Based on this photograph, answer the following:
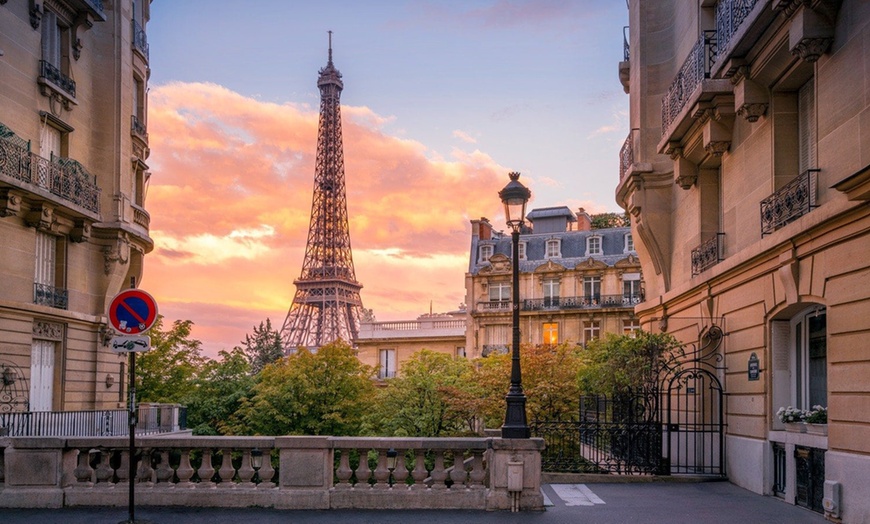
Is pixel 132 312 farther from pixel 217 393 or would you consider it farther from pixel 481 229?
pixel 481 229

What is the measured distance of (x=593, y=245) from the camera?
66750 mm

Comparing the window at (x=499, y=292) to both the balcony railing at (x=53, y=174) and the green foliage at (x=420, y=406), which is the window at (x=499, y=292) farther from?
the balcony railing at (x=53, y=174)

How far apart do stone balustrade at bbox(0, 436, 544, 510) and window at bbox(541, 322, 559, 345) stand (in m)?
51.0

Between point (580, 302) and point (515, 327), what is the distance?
50.5m

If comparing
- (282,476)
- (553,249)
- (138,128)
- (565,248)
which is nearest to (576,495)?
(282,476)

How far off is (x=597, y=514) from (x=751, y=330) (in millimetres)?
5330

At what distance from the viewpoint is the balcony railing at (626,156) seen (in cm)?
2542

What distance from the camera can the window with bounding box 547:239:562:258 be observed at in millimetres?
67875

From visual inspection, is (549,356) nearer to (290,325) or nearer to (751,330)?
(751,330)

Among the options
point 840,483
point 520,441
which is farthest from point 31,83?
point 840,483

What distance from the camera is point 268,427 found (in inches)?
1566

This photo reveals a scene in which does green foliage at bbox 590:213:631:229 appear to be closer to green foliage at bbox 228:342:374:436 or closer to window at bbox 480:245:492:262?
window at bbox 480:245:492:262

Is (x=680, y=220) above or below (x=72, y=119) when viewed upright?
below

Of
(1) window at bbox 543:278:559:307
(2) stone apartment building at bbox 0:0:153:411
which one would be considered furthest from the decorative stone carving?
(1) window at bbox 543:278:559:307
